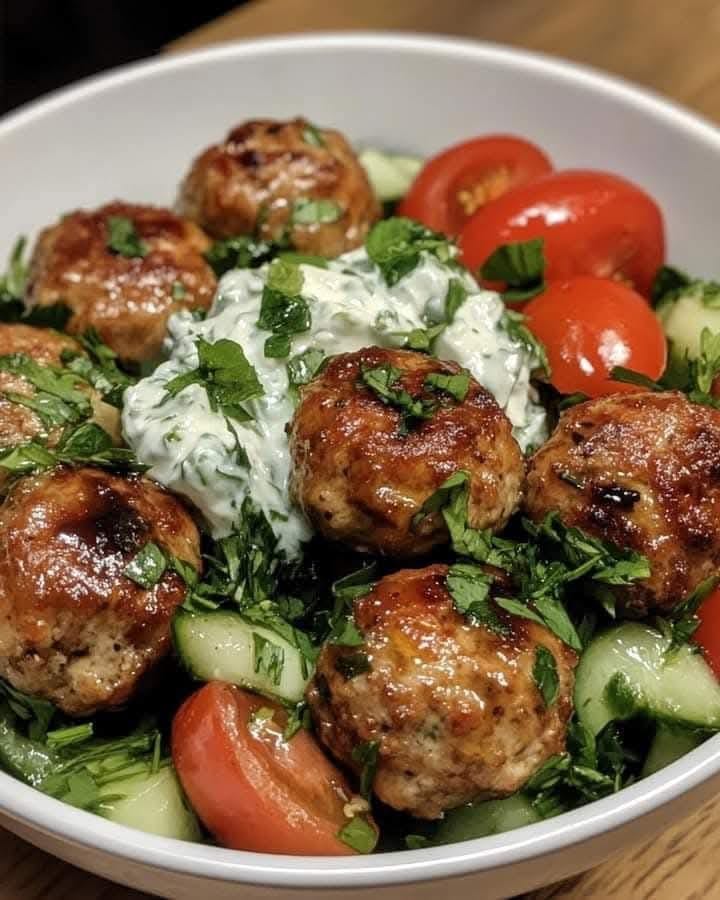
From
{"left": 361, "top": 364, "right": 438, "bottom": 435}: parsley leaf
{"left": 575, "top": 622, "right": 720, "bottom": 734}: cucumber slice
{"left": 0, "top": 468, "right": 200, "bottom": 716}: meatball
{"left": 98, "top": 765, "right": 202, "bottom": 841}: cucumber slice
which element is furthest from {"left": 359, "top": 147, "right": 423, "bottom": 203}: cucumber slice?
{"left": 98, "top": 765, "right": 202, "bottom": 841}: cucumber slice

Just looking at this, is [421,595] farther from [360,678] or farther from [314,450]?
[314,450]

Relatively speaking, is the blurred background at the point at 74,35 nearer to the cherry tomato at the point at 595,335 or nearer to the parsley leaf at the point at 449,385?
the cherry tomato at the point at 595,335

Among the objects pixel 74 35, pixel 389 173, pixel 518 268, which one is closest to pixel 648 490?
pixel 518 268

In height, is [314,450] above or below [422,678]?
above

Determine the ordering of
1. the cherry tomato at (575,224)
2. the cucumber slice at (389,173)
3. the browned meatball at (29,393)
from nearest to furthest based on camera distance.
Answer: the browned meatball at (29,393)
the cherry tomato at (575,224)
the cucumber slice at (389,173)

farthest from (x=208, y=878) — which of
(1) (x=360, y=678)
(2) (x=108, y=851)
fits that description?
(1) (x=360, y=678)

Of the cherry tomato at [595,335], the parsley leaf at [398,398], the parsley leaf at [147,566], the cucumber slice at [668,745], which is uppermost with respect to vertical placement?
the parsley leaf at [398,398]

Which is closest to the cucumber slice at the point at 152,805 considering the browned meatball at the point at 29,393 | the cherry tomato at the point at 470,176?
the browned meatball at the point at 29,393
